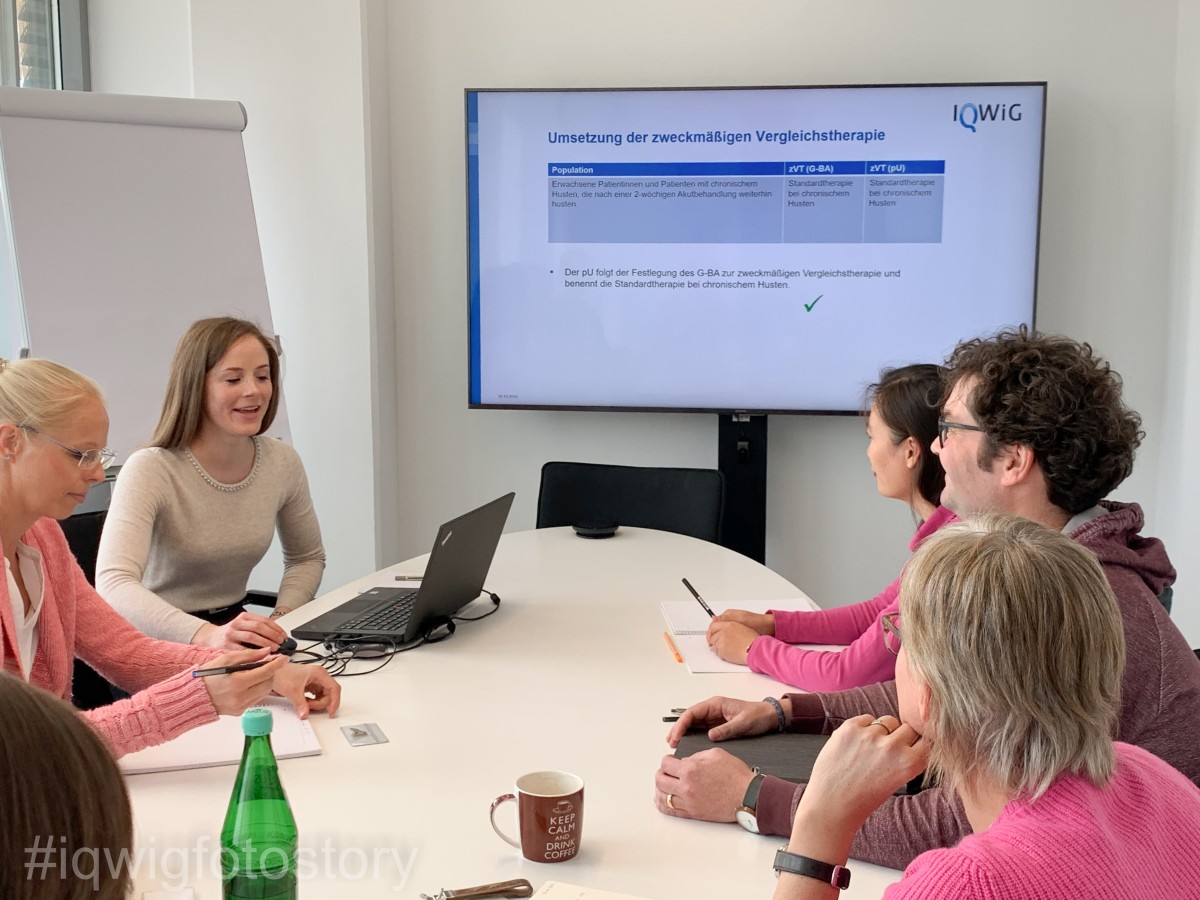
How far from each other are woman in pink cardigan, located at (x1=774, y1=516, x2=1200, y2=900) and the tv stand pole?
2984mm

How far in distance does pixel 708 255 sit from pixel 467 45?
1197 mm

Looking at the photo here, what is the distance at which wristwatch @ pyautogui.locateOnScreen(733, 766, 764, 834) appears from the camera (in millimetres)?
1396

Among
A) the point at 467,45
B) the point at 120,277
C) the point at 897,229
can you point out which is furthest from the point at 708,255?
the point at 120,277

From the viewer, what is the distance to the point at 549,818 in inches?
50.6

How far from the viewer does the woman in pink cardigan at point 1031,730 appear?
3.14 ft

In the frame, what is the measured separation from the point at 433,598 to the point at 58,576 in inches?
25.2

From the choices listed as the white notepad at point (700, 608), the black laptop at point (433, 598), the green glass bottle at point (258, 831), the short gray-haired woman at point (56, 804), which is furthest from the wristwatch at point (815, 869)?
the white notepad at point (700, 608)

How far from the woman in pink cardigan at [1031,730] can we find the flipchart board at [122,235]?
2.91 meters

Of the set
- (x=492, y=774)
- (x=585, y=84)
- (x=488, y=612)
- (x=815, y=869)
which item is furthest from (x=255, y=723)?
(x=585, y=84)

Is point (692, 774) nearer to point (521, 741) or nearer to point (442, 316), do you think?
point (521, 741)

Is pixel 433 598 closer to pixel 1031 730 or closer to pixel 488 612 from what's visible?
pixel 488 612

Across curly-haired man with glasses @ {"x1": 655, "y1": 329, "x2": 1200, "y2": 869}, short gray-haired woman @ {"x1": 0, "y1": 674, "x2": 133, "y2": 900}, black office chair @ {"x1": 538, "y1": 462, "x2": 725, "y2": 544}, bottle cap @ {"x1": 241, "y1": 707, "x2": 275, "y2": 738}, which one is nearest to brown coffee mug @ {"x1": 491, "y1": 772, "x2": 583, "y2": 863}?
curly-haired man with glasses @ {"x1": 655, "y1": 329, "x2": 1200, "y2": 869}

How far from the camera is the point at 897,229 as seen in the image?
3.87 m

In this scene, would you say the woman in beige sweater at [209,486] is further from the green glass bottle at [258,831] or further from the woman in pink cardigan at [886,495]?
the green glass bottle at [258,831]
